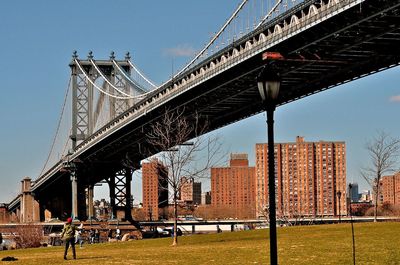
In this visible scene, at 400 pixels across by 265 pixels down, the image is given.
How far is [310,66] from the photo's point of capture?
50.9 metres

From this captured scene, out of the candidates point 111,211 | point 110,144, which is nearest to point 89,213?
point 111,211

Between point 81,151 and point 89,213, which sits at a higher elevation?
point 81,151

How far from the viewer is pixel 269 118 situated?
36.2 ft

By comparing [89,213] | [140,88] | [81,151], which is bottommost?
[89,213]

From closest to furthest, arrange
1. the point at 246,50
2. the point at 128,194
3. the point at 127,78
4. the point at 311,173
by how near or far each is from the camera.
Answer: the point at 246,50
the point at 127,78
the point at 128,194
the point at 311,173

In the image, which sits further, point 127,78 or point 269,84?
point 127,78

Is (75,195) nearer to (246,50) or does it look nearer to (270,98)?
(246,50)

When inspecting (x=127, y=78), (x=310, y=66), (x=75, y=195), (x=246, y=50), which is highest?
(x=127, y=78)

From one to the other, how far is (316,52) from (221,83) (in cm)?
1149

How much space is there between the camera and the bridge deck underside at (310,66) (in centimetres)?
4034

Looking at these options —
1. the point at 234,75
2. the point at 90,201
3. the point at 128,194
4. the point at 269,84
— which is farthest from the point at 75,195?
the point at 269,84

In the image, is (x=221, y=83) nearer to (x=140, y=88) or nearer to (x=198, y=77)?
(x=198, y=77)

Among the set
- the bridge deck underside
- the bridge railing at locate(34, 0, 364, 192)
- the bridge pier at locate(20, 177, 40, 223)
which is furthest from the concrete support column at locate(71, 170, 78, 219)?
the bridge railing at locate(34, 0, 364, 192)

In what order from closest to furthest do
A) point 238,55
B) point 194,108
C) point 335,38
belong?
point 335,38 < point 238,55 < point 194,108
